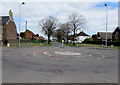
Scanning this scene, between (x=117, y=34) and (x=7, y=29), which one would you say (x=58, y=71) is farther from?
(x=117, y=34)

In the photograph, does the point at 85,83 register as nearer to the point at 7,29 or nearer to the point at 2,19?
the point at 7,29

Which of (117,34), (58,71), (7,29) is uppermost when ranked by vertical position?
(7,29)

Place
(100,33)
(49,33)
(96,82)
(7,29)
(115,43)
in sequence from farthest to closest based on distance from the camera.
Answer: (100,33) < (49,33) < (7,29) < (115,43) < (96,82)

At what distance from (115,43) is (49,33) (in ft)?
95.6

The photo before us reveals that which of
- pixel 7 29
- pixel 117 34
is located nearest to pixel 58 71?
pixel 7 29

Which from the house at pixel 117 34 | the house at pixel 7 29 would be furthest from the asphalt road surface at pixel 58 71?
the house at pixel 117 34

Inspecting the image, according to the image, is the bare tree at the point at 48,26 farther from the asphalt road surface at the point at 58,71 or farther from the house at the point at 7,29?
the asphalt road surface at the point at 58,71

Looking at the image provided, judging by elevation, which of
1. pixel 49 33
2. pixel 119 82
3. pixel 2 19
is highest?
pixel 2 19

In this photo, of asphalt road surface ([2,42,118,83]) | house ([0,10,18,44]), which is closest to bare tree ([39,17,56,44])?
house ([0,10,18,44])

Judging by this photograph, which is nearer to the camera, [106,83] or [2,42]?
[106,83]

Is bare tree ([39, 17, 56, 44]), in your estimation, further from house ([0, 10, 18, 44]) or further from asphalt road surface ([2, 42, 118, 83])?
asphalt road surface ([2, 42, 118, 83])

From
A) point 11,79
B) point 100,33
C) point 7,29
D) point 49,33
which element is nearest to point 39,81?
point 11,79

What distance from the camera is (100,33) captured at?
7856 cm

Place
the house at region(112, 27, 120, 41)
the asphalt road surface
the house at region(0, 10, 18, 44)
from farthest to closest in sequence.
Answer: the house at region(112, 27, 120, 41), the house at region(0, 10, 18, 44), the asphalt road surface
